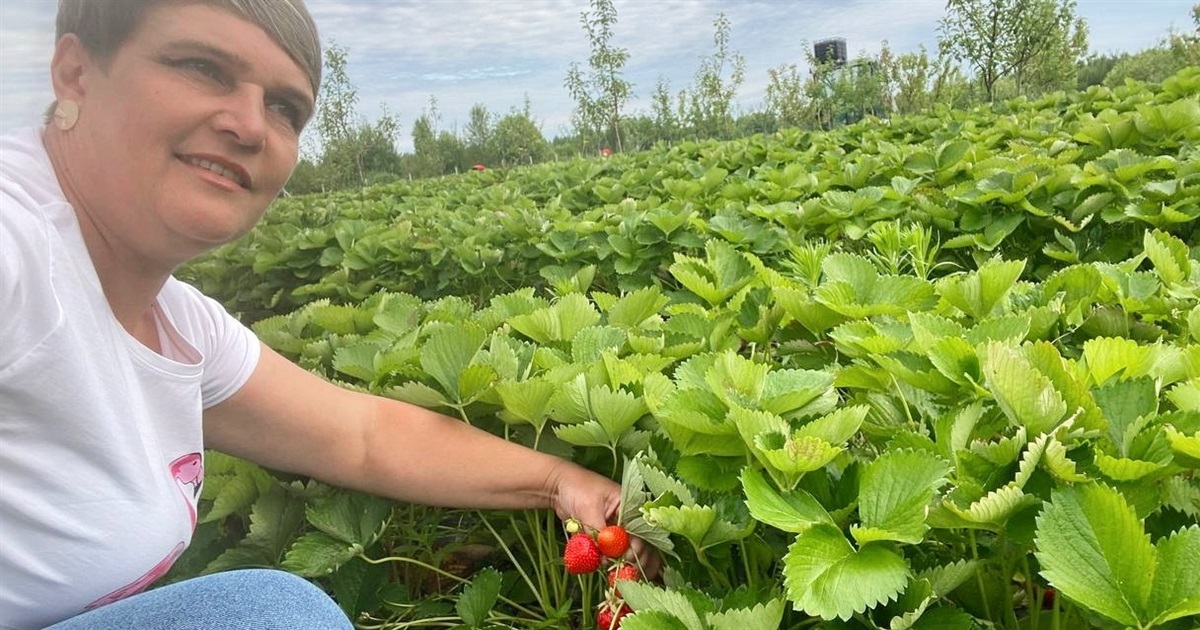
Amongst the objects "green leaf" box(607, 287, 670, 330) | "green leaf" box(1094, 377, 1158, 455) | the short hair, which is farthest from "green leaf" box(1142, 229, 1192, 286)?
the short hair

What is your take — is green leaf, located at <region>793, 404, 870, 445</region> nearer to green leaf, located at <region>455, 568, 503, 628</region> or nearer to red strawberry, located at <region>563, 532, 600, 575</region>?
red strawberry, located at <region>563, 532, 600, 575</region>

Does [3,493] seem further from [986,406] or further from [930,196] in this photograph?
[930,196]

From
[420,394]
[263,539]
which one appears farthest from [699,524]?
[263,539]

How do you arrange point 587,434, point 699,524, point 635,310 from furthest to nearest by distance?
point 635,310, point 587,434, point 699,524

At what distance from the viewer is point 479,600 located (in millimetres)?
1159

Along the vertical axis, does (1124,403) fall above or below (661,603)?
above

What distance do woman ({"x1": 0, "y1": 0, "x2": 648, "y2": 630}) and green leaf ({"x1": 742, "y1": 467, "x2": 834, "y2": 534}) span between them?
0.38 meters

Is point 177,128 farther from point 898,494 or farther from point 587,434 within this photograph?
point 898,494

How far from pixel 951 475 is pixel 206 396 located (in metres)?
1.14

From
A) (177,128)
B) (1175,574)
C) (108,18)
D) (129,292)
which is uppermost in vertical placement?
(108,18)

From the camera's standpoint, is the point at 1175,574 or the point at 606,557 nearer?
the point at 1175,574

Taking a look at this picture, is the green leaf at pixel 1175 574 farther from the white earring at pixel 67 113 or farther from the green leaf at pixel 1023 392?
the white earring at pixel 67 113

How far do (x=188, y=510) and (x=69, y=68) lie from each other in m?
0.63

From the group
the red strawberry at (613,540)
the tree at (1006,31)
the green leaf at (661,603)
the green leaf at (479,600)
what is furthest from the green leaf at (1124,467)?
the tree at (1006,31)
